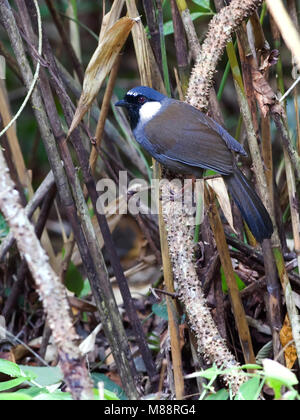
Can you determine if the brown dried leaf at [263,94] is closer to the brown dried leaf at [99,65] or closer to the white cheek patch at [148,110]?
the brown dried leaf at [99,65]

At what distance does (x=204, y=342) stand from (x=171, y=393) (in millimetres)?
615

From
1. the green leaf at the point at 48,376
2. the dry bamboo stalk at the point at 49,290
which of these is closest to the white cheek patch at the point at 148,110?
the green leaf at the point at 48,376

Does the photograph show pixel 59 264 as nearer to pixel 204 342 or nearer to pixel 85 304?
pixel 85 304

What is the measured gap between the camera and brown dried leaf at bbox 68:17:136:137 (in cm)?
205

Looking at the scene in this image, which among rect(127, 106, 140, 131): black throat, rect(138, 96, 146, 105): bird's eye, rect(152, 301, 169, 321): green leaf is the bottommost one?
rect(152, 301, 169, 321): green leaf

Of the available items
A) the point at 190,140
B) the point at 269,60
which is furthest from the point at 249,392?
the point at 190,140

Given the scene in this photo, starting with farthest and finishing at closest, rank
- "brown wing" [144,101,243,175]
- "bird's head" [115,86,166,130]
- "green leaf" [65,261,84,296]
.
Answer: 1. "green leaf" [65,261,84,296]
2. "bird's head" [115,86,166,130]
3. "brown wing" [144,101,243,175]

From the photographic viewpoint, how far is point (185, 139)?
2.92 m

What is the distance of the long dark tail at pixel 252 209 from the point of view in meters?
2.25

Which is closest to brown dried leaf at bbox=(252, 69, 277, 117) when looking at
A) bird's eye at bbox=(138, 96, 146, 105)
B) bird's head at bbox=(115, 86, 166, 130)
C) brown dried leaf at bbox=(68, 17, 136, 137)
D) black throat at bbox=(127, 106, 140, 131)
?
brown dried leaf at bbox=(68, 17, 136, 137)

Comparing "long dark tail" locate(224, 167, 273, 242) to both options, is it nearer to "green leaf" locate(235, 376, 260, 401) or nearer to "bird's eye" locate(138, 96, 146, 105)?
"bird's eye" locate(138, 96, 146, 105)

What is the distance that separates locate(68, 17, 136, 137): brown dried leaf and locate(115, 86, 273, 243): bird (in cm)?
38
